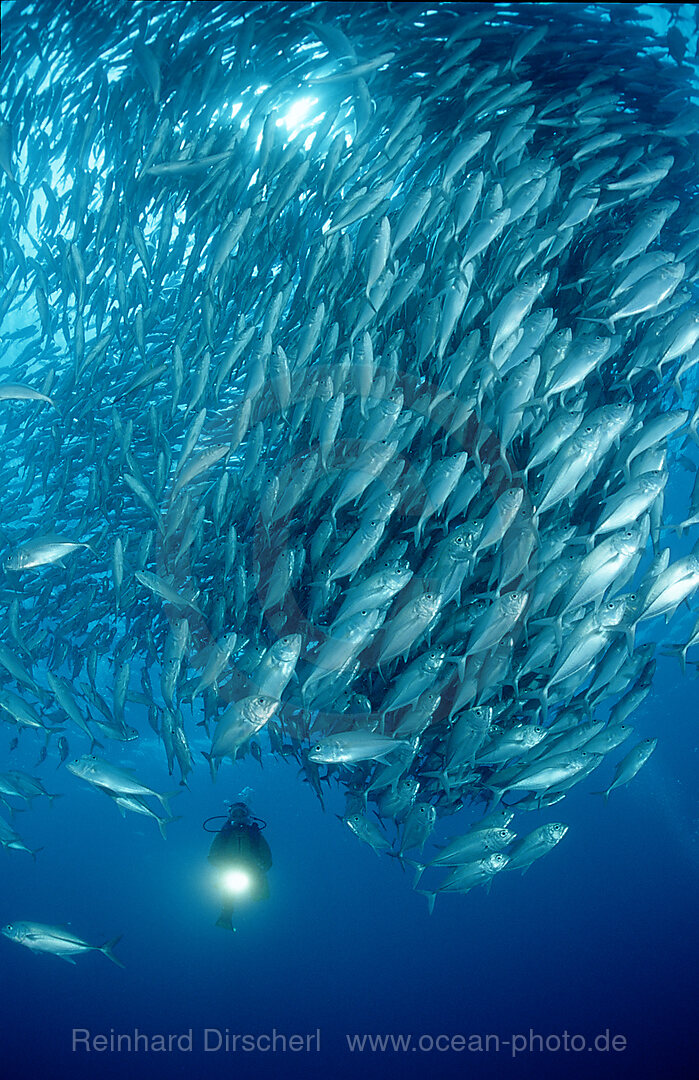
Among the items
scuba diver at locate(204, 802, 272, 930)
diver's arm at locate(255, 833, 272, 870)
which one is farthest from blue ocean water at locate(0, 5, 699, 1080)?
scuba diver at locate(204, 802, 272, 930)

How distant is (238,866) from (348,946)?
2721 inches

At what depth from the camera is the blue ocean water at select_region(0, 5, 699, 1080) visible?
3688 centimetres

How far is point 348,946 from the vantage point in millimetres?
64125

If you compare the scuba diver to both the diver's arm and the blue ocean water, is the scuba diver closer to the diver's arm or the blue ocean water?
the diver's arm

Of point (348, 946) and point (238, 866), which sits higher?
point (238, 866)

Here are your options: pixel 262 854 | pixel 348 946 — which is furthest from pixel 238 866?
pixel 348 946

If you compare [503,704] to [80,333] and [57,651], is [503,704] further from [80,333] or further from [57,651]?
[57,651]

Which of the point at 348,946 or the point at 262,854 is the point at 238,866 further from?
the point at 348,946

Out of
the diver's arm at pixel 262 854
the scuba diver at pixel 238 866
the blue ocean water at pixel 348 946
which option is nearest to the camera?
the scuba diver at pixel 238 866

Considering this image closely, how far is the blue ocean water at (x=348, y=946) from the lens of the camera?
36.9 metres

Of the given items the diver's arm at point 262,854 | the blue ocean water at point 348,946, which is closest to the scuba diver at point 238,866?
the diver's arm at point 262,854

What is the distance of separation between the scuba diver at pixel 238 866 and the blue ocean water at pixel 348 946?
18.3 metres

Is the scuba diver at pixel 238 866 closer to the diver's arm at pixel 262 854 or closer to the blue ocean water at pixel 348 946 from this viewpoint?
the diver's arm at pixel 262 854

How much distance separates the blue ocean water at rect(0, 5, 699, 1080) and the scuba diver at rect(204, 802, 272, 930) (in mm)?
18296
